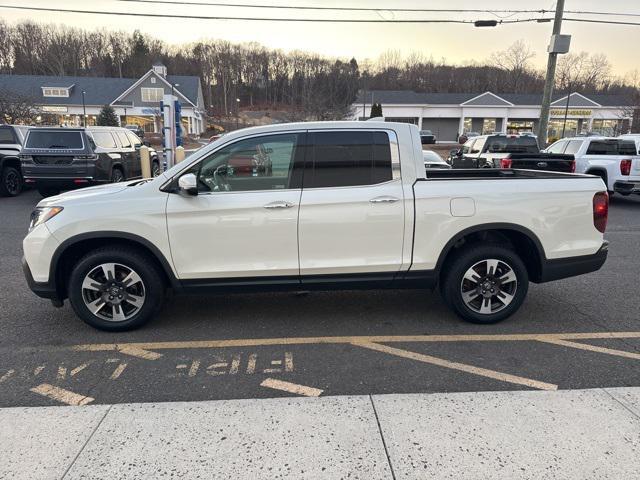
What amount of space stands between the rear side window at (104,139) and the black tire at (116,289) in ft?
30.2

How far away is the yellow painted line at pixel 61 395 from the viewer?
10.5ft

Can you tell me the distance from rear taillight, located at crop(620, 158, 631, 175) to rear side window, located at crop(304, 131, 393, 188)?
10609 millimetres

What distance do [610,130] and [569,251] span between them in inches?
2543

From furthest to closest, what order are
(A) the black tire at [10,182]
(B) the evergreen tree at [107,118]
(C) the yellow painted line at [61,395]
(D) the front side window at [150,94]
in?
(D) the front side window at [150,94] → (B) the evergreen tree at [107,118] → (A) the black tire at [10,182] → (C) the yellow painted line at [61,395]

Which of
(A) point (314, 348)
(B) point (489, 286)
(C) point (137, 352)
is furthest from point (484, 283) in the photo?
(C) point (137, 352)

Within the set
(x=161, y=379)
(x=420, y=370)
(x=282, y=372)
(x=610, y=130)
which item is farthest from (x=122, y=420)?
(x=610, y=130)

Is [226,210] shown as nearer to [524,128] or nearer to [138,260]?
[138,260]

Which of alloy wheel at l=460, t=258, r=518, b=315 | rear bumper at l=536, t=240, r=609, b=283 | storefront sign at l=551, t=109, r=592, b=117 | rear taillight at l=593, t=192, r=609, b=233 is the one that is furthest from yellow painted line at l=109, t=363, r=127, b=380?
storefront sign at l=551, t=109, r=592, b=117

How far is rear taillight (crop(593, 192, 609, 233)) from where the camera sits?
4.37 meters

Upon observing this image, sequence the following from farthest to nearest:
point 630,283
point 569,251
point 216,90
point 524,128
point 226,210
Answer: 1. point 216,90
2. point 524,128
3. point 630,283
4. point 569,251
5. point 226,210

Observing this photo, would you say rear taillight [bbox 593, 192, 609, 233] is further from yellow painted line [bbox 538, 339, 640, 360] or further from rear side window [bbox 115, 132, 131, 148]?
rear side window [bbox 115, 132, 131, 148]

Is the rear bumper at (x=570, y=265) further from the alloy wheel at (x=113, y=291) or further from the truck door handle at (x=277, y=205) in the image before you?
the alloy wheel at (x=113, y=291)

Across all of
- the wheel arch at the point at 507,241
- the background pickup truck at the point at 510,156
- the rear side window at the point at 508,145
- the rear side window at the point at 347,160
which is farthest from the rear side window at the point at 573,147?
the rear side window at the point at 347,160

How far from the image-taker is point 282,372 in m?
3.56
